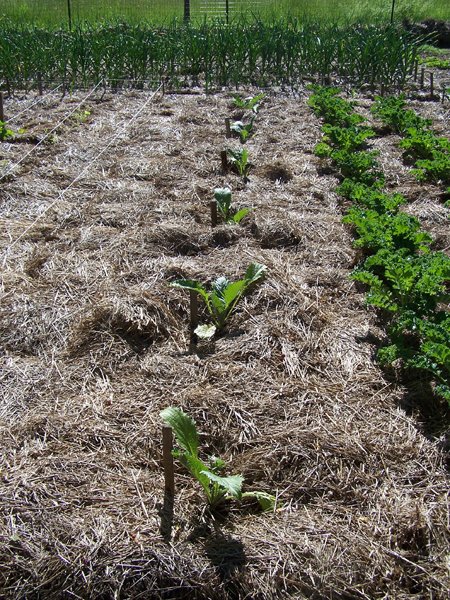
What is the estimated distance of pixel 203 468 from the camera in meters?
2.56

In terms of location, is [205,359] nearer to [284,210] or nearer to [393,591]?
[393,591]

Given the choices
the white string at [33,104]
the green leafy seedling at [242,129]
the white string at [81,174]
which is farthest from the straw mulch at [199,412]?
the white string at [33,104]

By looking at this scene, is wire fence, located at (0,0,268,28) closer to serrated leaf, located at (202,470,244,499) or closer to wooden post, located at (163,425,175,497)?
wooden post, located at (163,425,175,497)

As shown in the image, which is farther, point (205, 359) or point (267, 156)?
point (267, 156)

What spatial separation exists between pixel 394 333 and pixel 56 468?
164 cm

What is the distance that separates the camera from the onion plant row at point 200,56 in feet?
30.7

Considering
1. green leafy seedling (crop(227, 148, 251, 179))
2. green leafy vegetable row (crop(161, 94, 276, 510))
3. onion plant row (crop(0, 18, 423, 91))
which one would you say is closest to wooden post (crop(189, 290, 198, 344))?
green leafy vegetable row (crop(161, 94, 276, 510))

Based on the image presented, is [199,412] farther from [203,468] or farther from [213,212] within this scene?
[213,212]

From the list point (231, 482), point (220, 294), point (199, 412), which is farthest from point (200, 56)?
point (231, 482)

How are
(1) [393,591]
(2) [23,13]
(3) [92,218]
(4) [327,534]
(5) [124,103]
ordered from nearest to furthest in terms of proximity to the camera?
(1) [393,591] < (4) [327,534] < (3) [92,218] < (5) [124,103] < (2) [23,13]

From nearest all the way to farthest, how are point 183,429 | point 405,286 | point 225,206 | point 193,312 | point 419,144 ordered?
point 183,429 → point 405,286 → point 193,312 → point 225,206 → point 419,144

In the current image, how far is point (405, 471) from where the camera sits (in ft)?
8.93

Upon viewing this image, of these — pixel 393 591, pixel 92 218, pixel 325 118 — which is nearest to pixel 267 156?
pixel 325 118

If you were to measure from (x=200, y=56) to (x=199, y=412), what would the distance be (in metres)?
7.88
